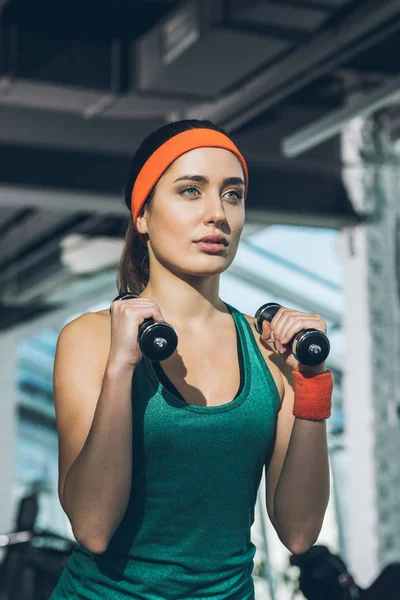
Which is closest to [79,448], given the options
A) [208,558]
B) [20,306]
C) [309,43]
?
[208,558]

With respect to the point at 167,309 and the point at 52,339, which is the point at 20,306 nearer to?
the point at 52,339

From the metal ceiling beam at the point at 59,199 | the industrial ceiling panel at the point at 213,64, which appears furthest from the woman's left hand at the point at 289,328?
the metal ceiling beam at the point at 59,199

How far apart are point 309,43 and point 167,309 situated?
307cm

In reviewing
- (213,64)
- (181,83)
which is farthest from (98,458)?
(181,83)

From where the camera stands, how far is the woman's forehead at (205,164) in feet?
4.12

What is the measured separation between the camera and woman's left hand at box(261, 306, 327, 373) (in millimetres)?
1194

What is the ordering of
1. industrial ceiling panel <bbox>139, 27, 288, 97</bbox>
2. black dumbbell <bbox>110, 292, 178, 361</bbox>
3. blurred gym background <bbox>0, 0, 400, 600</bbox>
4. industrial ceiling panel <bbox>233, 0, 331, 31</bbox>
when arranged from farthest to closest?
blurred gym background <bbox>0, 0, 400, 600</bbox>, industrial ceiling panel <bbox>139, 27, 288, 97</bbox>, industrial ceiling panel <bbox>233, 0, 331, 31</bbox>, black dumbbell <bbox>110, 292, 178, 361</bbox>

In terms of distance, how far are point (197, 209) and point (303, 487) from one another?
1.31 ft

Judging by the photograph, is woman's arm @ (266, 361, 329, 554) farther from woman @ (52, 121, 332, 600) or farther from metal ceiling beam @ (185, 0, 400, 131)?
metal ceiling beam @ (185, 0, 400, 131)

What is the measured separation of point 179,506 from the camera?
1148 millimetres

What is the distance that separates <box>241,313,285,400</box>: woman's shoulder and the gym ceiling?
2.41 meters

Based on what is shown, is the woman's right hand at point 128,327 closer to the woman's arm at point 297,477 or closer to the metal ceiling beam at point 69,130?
the woman's arm at point 297,477

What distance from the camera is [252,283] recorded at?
299 inches

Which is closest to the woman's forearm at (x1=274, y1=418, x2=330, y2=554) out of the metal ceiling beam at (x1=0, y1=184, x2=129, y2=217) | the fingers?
the fingers
